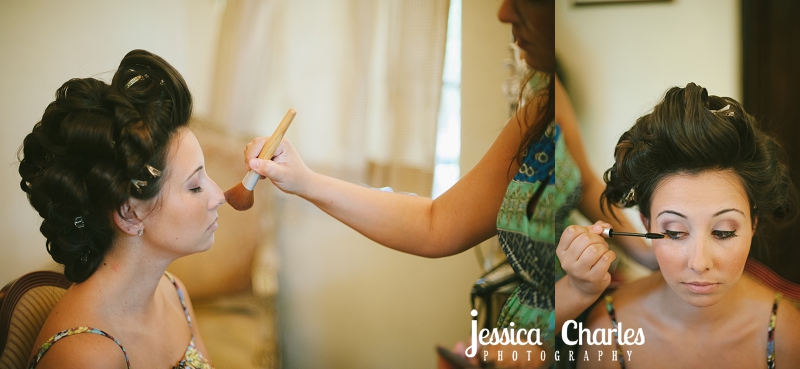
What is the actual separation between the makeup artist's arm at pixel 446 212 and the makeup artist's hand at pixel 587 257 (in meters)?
0.17

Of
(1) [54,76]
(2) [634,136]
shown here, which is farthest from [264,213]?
(2) [634,136]

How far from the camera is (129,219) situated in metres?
1.08

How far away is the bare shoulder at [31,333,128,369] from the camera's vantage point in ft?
3.36

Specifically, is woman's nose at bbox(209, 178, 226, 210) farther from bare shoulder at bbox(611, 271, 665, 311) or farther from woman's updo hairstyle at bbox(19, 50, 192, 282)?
bare shoulder at bbox(611, 271, 665, 311)

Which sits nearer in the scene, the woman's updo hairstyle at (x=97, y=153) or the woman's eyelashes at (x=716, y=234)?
the woman's updo hairstyle at (x=97, y=153)

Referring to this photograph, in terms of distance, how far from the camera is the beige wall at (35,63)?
1.24m

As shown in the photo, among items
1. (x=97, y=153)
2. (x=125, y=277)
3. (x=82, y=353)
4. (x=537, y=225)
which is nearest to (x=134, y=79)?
(x=97, y=153)

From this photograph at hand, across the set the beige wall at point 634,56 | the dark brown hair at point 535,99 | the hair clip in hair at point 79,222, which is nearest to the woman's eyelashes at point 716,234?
the beige wall at point 634,56

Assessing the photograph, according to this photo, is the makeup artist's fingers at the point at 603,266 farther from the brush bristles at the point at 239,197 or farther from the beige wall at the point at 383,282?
the brush bristles at the point at 239,197

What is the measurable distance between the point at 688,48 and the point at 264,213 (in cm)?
101

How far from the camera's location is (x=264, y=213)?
132 centimetres

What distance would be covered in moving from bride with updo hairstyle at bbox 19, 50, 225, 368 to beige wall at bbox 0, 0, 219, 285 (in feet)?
0.54

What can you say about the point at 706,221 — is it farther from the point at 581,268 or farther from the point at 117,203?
the point at 117,203

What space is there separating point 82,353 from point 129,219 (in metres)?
0.25
